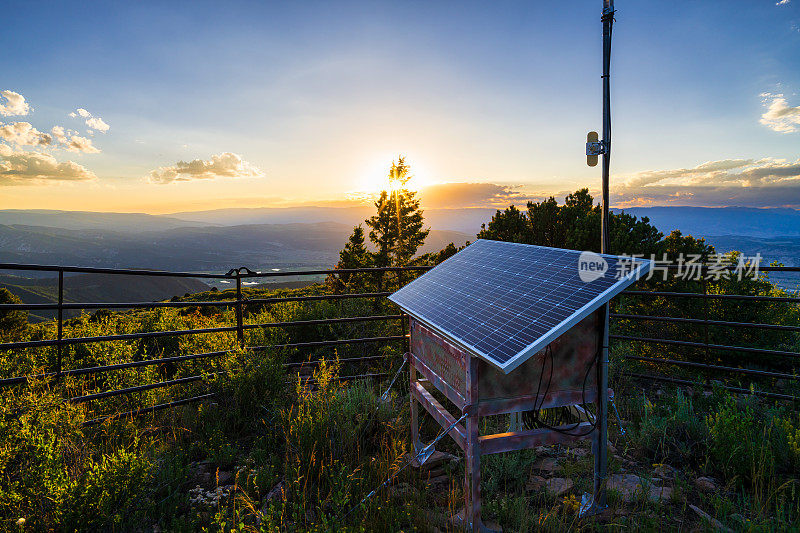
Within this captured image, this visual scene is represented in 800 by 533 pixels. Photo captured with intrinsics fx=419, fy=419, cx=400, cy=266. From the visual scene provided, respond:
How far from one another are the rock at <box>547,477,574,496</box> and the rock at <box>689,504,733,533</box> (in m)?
0.86

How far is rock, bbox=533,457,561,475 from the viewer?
3.90m

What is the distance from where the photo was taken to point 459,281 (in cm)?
389

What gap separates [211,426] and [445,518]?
8.44ft

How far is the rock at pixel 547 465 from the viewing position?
390 cm

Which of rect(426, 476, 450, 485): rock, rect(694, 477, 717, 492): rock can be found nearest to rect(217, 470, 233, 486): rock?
rect(426, 476, 450, 485): rock

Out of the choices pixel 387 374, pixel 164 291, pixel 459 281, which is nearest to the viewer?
pixel 459 281

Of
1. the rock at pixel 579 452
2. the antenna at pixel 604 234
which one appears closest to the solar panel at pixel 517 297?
the antenna at pixel 604 234

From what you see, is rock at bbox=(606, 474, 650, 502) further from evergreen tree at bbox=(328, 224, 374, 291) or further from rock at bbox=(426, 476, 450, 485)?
evergreen tree at bbox=(328, 224, 374, 291)

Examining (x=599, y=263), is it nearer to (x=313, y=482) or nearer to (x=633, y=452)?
(x=633, y=452)

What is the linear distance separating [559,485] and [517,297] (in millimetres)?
1794

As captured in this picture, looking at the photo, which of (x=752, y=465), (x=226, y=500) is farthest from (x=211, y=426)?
(x=752, y=465)

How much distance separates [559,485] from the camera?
356 centimetres

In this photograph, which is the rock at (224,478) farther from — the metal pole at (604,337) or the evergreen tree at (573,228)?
the evergreen tree at (573,228)

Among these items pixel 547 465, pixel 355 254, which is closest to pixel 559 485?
pixel 547 465
